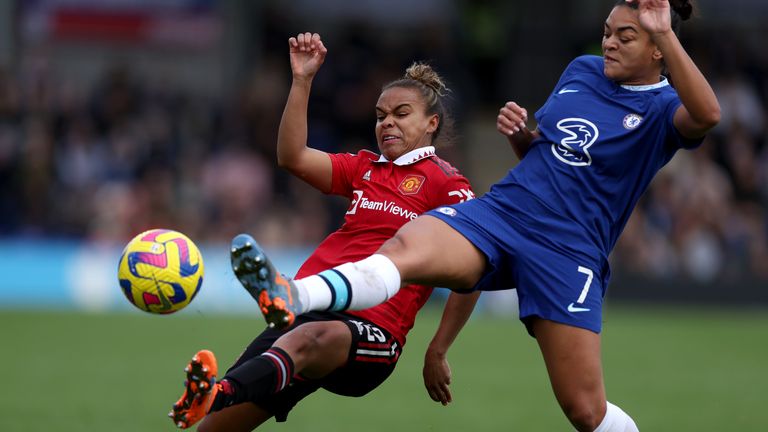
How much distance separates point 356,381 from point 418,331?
9.66 m

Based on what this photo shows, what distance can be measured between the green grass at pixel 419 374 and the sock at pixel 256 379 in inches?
118

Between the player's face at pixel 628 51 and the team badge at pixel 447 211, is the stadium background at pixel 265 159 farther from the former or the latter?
the player's face at pixel 628 51

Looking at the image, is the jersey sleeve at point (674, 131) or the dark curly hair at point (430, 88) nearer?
the jersey sleeve at point (674, 131)

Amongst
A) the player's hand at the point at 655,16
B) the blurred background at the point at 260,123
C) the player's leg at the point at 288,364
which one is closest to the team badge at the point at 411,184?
the player's leg at the point at 288,364

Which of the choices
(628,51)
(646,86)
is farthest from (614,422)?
(628,51)

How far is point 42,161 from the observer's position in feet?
58.4

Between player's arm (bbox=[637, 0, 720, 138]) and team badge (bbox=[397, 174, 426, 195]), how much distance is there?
135 cm

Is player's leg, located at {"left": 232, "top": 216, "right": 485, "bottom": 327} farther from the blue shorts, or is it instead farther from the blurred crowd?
the blurred crowd

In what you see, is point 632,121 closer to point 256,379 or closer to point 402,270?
point 402,270

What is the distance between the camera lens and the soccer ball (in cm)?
518

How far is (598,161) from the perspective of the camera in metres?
5.53

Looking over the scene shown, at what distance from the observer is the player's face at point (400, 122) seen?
5.92 m

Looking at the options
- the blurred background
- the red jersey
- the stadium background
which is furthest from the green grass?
the red jersey

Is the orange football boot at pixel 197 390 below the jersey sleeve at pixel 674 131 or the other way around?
below
